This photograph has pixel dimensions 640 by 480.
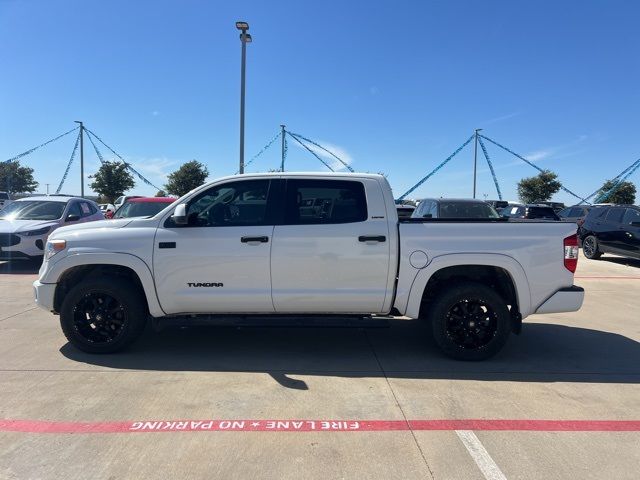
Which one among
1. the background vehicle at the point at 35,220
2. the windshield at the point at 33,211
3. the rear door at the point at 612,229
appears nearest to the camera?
the background vehicle at the point at 35,220

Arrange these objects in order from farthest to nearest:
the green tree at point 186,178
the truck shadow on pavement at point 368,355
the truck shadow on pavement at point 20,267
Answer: the green tree at point 186,178
the truck shadow on pavement at point 20,267
the truck shadow on pavement at point 368,355

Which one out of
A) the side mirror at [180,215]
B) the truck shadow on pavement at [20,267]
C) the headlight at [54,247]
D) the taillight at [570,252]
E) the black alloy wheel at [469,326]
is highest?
the side mirror at [180,215]

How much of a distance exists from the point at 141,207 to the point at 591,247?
42.3 feet

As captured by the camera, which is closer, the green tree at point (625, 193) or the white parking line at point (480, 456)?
the white parking line at point (480, 456)

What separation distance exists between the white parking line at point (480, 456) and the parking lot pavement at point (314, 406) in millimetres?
14

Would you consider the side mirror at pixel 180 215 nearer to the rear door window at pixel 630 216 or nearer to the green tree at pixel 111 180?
the rear door window at pixel 630 216

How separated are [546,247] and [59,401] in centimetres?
481

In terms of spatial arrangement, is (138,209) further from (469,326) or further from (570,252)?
(570,252)

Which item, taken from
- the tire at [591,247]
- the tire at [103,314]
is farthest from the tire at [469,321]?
the tire at [591,247]

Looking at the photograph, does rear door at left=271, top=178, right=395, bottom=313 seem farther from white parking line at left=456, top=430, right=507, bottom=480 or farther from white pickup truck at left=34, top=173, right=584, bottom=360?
white parking line at left=456, top=430, right=507, bottom=480

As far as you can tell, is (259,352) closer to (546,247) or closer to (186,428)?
(186,428)

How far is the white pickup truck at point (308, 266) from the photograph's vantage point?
5023 mm

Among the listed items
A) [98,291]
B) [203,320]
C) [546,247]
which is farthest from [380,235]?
[98,291]

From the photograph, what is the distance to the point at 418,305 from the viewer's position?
5.10m
